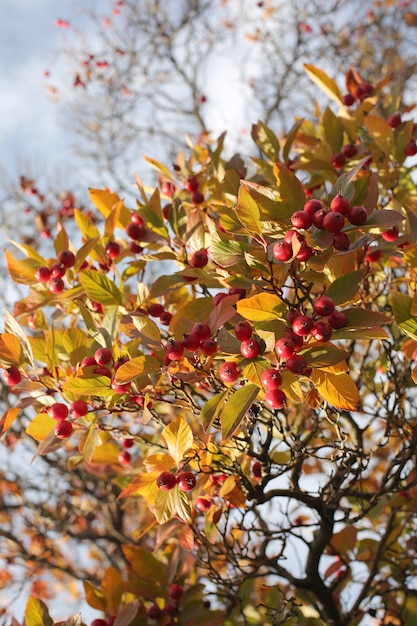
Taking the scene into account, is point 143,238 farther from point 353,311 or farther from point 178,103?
point 178,103

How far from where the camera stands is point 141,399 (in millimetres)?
1435

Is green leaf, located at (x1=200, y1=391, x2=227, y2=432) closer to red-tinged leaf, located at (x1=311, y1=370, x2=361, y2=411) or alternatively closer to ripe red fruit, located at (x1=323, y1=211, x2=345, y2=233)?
red-tinged leaf, located at (x1=311, y1=370, x2=361, y2=411)

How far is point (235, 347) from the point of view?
46.7 inches

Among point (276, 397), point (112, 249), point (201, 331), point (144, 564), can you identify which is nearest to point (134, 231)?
point (112, 249)

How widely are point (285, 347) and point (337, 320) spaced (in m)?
0.14

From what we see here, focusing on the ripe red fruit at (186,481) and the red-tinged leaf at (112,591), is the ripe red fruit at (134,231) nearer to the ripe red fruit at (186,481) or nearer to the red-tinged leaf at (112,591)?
the ripe red fruit at (186,481)

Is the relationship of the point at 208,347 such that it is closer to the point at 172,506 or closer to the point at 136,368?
the point at 136,368

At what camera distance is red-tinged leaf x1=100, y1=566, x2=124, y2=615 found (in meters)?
1.77

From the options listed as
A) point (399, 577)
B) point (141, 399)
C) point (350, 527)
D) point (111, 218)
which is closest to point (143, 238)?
point (111, 218)

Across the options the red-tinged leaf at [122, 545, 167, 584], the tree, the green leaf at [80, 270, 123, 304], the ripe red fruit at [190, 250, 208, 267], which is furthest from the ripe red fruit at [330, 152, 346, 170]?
the red-tinged leaf at [122, 545, 167, 584]

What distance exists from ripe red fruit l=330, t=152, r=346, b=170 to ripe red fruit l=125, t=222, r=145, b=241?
715 millimetres

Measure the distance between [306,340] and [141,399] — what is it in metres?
0.49

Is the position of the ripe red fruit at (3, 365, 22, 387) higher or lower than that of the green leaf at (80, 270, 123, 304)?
lower

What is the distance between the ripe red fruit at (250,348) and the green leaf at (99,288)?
52 cm
